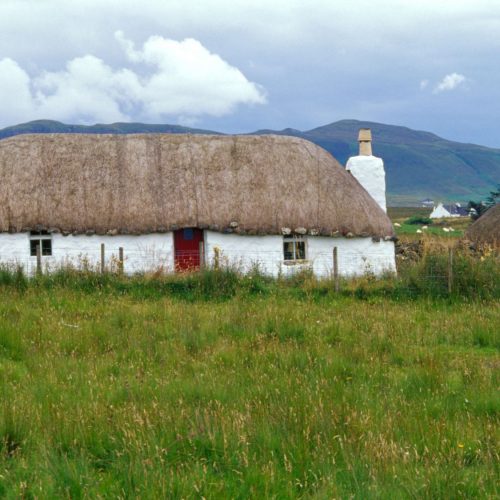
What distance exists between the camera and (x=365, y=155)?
85.8 ft

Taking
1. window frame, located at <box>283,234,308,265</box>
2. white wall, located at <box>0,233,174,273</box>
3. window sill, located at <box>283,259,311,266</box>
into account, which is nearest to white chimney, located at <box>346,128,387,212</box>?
window frame, located at <box>283,234,308,265</box>

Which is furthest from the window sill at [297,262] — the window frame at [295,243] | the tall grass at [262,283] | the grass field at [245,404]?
the grass field at [245,404]

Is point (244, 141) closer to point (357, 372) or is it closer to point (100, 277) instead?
point (100, 277)

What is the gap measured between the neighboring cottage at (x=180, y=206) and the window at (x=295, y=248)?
0.03 metres

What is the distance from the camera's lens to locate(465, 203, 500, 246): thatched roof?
30531 mm

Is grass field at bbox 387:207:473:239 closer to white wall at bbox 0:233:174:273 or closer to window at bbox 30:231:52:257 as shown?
white wall at bbox 0:233:174:273

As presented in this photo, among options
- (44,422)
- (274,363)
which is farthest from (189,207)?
(44,422)

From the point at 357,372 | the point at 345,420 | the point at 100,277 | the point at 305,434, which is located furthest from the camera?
the point at 100,277

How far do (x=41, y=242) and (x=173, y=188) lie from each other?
15.3 feet

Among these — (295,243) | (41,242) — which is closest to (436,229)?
(295,243)

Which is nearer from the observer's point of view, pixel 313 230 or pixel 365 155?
pixel 313 230

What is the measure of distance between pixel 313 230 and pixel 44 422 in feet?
54.3

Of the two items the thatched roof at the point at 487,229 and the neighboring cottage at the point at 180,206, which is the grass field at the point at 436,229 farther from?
the neighboring cottage at the point at 180,206

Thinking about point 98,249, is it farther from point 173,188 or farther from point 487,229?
point 487,229
